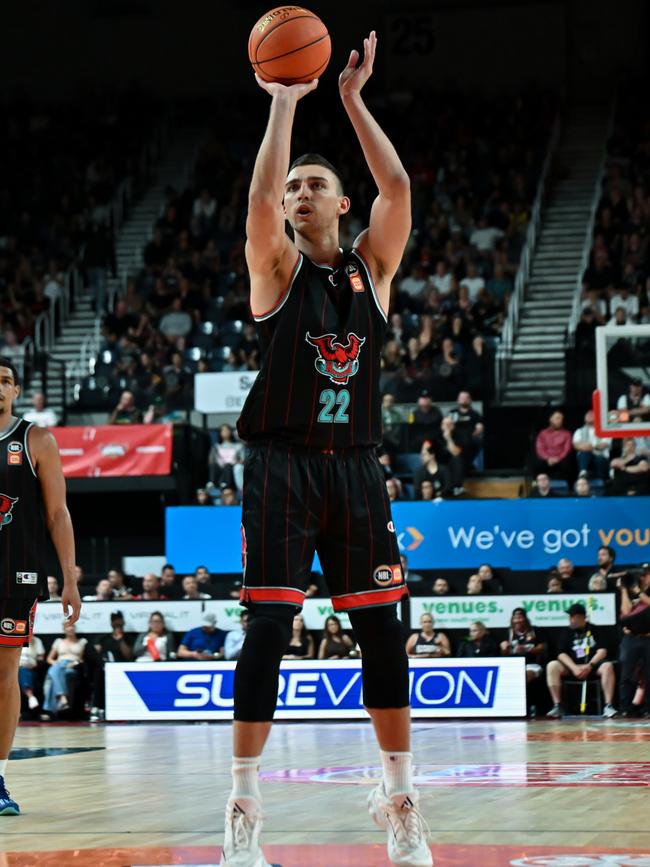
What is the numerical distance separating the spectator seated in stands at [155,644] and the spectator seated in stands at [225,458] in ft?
9.74

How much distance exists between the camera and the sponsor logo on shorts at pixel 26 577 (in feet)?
20.8

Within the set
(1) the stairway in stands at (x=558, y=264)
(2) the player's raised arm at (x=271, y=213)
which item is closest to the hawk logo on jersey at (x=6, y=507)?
(2) the player's raised arm at (x=271, y=213)

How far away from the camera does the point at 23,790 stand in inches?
299

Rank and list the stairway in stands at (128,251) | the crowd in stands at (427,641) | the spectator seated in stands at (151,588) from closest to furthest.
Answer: the crowd in stands at (427,641) < the spectator seated in stands at (151,588) < the stairway in stands at (128,251)

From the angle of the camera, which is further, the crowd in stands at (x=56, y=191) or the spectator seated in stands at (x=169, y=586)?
the crowd in stands at (x=56, y=191)

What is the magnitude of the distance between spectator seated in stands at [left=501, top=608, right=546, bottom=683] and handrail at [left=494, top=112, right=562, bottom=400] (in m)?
5.24

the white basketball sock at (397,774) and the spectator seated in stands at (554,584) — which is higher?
the spectator seated in stands at (554,584)

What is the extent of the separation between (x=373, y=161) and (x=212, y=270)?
19.7 metres

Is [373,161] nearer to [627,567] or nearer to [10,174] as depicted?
[627,567]

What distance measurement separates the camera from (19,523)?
6.41 m

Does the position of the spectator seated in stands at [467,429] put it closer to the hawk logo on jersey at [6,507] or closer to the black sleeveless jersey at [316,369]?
the hawk logo on jersey at [6,507]

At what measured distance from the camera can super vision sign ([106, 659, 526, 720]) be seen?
14.5 m

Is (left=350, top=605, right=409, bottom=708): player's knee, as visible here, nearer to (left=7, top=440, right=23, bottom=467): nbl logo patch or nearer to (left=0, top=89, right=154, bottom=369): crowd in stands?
(left=7, top=440, right=23, bottom=467): nbl logo patch

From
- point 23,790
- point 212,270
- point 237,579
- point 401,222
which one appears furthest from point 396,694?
point 212,270
